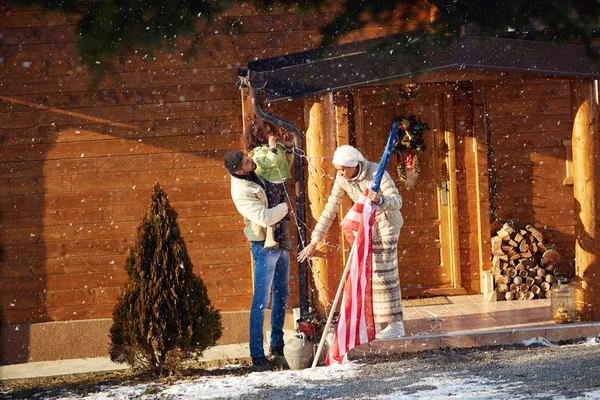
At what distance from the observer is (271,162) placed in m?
9.06

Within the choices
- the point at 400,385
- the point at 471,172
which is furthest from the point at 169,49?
the point at 471,172

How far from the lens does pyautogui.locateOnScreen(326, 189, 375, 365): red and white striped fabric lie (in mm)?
8469

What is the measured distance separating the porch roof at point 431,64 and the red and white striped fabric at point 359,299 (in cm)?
124

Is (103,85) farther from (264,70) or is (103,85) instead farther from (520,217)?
(520,217)

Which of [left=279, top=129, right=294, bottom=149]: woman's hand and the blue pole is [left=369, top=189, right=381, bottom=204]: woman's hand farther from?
[left=279, top=129, right=294, bottom=149]: woman's hand

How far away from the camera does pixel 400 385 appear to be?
7.89 metres

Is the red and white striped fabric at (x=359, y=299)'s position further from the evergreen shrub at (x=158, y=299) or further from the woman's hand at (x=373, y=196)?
the evergreen shrub at (x=158, y=299)

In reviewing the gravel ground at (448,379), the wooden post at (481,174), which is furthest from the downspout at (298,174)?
the wooden post at (481,174)

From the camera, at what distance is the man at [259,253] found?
8.80 meters

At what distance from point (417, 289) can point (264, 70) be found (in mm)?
3491

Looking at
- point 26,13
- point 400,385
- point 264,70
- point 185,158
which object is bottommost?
point 400,385

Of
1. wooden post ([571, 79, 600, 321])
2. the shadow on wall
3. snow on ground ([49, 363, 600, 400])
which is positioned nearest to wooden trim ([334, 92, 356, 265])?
the shadow on wall

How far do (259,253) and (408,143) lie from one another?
9.23 ft

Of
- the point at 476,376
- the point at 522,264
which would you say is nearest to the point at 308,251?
the point at 476,376
